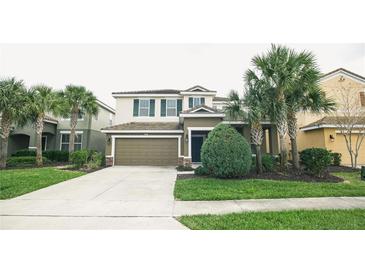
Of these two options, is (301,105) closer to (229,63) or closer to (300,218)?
(229,63)

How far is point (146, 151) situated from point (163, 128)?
2.31 m

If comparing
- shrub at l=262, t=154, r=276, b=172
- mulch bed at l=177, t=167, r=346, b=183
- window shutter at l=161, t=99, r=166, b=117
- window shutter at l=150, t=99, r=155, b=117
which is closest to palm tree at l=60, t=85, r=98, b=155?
window shutter at l=150, t=99, r=155, b=117

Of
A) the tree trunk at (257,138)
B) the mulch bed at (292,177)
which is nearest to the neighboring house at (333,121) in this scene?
the mulch bed at (292,177)

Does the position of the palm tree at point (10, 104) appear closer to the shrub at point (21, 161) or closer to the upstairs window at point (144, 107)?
the shrub at point (21, 161)

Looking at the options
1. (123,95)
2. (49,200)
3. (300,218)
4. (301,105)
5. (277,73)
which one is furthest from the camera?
(123,95)

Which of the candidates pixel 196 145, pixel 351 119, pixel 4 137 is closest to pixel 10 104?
pixel 4 137

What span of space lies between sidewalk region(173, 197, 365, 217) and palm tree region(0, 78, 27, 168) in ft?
43.3

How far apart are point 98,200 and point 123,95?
1321 cm

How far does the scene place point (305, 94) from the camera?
9664 millimetres

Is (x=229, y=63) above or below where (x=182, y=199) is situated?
above

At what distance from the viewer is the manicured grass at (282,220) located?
3820mm

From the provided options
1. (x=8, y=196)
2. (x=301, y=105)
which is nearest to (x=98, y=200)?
(x=8, y=196)

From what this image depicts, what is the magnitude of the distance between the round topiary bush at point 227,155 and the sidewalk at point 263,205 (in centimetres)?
253

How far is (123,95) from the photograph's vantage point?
56.7ft
